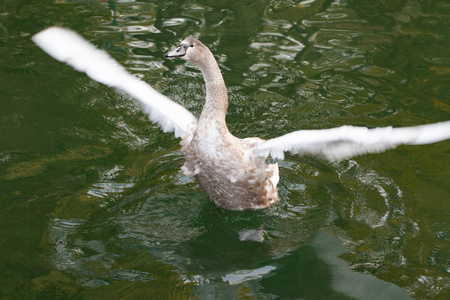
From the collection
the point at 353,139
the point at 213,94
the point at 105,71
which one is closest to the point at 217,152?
the point at 213,94

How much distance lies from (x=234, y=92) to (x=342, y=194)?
256 cm

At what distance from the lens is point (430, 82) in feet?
24.8

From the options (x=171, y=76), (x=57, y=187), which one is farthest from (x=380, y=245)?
(x=171, y=76)

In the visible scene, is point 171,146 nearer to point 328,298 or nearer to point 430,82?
point 328,298

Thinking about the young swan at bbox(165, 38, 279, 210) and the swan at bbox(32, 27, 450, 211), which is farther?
the young swan at bbox(165, 38, 279, 210)

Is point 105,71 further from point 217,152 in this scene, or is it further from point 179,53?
point 217,152

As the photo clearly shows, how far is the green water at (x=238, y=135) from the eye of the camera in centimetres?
468

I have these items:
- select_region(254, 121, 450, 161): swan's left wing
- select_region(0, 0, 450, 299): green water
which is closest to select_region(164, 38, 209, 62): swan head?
select_region(254, 121, 450, 161): swan's left wing

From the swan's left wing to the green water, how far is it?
0.91 m

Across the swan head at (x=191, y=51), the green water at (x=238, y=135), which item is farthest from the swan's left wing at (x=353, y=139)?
the swan head at (x=191, y=51)

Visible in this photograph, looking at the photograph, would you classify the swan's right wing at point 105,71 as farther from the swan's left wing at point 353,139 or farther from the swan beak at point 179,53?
the swan's left wing at point 353,139

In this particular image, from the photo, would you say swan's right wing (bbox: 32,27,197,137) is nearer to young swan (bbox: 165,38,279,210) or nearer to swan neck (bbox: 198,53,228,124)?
young swan (bbox: 165,38,279,210)

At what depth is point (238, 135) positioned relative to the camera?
22.6ft

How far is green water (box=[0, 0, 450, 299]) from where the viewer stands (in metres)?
4.68
